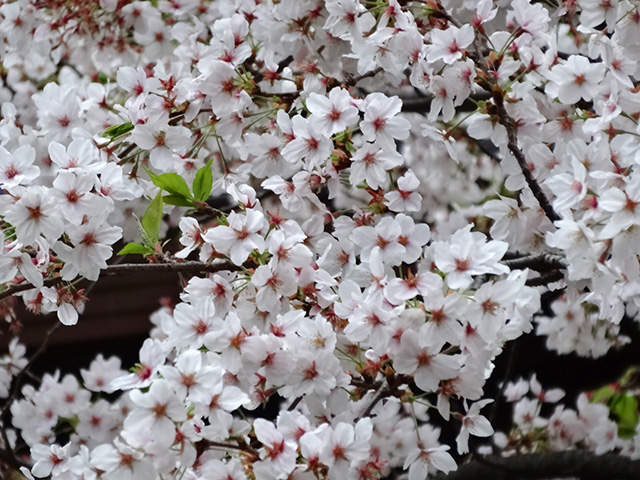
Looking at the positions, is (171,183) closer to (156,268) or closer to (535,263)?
(156,268)

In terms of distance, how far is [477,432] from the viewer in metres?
1.55

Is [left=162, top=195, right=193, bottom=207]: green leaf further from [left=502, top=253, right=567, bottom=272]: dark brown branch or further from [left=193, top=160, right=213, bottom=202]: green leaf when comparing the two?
[left=502, top=253, right=567, bottom=272]: dark brown branch

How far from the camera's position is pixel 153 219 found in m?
1.58

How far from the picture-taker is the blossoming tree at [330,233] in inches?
51.1

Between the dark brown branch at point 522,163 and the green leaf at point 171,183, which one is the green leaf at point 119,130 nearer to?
the green leaf at point 171,183

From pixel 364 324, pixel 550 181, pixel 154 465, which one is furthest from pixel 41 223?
pixel 550 181

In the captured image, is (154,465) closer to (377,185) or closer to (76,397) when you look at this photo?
(377,185)

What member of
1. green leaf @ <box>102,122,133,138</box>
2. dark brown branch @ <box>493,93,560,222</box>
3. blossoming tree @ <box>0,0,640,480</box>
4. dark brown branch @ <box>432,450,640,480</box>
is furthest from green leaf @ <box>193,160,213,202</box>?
dark brown branch @ <box>432,450,640,480</box>

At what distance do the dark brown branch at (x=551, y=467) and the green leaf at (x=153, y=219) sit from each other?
1111 mm

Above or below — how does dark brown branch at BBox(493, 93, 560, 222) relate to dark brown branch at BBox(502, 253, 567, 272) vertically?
above

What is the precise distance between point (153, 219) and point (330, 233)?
43 cm

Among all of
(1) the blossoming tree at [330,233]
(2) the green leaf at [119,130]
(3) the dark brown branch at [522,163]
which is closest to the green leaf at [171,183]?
(1) the blossoming tree at [330,233]

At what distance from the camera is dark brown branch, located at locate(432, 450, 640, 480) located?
6.63 feet

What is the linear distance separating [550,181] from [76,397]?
1.84 meters
